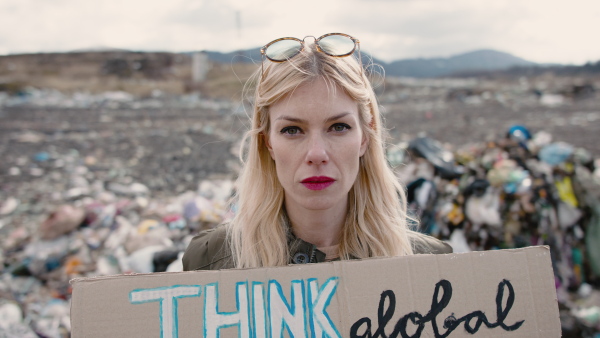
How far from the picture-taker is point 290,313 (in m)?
1.18

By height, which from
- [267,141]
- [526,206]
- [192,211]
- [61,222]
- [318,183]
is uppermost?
[192,211]

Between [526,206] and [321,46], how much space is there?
3.21 metres

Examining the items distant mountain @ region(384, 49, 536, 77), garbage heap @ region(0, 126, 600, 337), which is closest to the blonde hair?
garbage heap @ region(0, 126, 600, 337)

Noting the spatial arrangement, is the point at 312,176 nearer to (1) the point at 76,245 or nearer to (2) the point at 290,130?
(2) the point at 290,130

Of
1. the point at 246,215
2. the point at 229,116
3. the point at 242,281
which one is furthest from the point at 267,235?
the point at 229,116

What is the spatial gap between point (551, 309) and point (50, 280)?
418 centimetres

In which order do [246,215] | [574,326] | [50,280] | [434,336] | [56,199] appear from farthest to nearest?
[56,199]
[50,280]
[574,326]
[246,215]
[434,336]

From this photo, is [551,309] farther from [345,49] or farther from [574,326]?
[574,326]

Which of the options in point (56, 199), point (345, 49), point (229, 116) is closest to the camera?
point (345, 49)

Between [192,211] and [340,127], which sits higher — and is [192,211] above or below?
above

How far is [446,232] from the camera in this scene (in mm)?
4078

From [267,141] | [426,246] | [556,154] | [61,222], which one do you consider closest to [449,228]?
[556,154]

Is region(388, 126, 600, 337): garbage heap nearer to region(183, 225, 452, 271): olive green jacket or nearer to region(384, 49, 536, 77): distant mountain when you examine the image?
region(183, 225, 452, 271): olive green jacket

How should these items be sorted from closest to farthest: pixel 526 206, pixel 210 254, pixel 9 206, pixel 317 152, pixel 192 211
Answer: pixel 317 152 → pixel 210 254 → pixel 526 206 → pixel 192 211 → pixel 9 206
